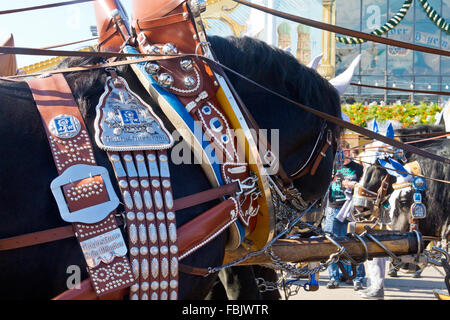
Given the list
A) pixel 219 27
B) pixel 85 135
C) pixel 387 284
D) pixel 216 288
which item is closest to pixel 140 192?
pixel 85 135

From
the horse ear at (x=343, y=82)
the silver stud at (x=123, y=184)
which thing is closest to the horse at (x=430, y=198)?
the horse ear at (x=343, y=82)

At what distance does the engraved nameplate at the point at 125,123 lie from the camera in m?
1.79

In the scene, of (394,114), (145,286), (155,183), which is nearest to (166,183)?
(155,183)

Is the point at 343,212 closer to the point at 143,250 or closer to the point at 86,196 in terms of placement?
the point at 143,250

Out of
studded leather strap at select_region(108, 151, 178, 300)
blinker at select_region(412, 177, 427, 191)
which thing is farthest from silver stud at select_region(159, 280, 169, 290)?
blinker at select_region(412, 177, 427, 191)

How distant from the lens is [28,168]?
167cm

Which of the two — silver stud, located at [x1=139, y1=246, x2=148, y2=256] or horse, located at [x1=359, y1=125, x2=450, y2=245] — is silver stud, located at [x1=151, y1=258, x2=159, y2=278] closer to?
silver stud, located at [x1=139, y1=246, x2=148, y2=256]

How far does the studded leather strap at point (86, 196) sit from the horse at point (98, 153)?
1.6 inches

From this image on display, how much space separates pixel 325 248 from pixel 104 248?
1.41 m

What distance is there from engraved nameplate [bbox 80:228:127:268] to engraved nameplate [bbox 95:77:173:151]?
0.30 meters

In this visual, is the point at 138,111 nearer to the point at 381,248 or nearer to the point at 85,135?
the point at 85,135

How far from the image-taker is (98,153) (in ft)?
5.87

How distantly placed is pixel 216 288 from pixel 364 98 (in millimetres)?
18141

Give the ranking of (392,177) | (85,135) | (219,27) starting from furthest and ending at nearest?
(219,27), (392,177), (85,135)
